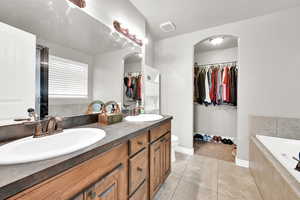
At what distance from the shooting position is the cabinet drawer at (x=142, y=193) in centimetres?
98

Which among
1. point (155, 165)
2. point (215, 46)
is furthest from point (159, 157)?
point (215, 46)

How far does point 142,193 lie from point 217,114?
9.36ft

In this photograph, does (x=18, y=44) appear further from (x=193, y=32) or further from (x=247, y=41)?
(x=247, y=41)

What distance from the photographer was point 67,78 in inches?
42.1

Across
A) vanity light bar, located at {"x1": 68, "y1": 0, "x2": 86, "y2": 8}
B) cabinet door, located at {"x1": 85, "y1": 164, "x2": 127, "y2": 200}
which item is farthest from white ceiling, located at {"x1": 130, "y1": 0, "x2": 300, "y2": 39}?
cabinet door, located at {"x1": 85, "y1": 164, "x2": 127, "y2": 200}

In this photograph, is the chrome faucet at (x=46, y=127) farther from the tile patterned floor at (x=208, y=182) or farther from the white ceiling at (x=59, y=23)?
the tile patterned floor at (x=208, y=182)

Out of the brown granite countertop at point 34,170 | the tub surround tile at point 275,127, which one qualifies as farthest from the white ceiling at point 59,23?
the tub surround tile at point 275,127

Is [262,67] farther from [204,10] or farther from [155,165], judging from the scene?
[155,165]

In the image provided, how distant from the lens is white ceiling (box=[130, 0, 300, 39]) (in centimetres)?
173

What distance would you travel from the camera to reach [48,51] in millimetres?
948

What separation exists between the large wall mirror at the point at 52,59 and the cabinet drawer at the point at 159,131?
654 millimetres

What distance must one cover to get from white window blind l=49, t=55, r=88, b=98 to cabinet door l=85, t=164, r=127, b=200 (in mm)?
741

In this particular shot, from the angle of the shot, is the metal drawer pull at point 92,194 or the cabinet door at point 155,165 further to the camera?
the cabinet door at point 155,165

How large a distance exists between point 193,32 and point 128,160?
2.51 metres
